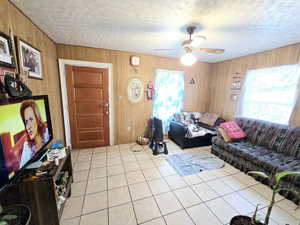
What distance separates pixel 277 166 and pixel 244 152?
46 centimetres

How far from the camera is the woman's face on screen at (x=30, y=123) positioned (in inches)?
47.7

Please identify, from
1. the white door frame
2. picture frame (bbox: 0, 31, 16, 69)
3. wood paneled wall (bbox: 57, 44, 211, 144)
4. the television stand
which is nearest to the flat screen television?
the television stand

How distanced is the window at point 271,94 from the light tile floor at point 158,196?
4.74ft

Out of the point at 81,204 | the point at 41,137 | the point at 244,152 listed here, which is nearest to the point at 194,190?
the point at 244,152

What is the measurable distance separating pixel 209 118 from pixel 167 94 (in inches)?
57.6

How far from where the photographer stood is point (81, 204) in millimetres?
1618

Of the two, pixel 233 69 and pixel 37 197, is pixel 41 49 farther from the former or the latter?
pixel 233 69

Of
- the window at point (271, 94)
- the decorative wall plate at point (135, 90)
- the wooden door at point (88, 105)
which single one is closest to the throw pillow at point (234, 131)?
the window at point (271, 94)

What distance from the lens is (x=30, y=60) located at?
1.70 meters

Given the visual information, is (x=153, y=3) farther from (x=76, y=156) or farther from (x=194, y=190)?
(x=76, y=156)

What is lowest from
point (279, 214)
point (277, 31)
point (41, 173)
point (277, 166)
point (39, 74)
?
point (279, 214)

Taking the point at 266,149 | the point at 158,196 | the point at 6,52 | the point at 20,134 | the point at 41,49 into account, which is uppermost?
the point at 41,49

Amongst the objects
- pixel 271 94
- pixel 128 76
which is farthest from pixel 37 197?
pixel 271 94

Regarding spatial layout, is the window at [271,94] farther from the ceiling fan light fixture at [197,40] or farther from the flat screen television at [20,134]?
the flat screen television at [20,134]
